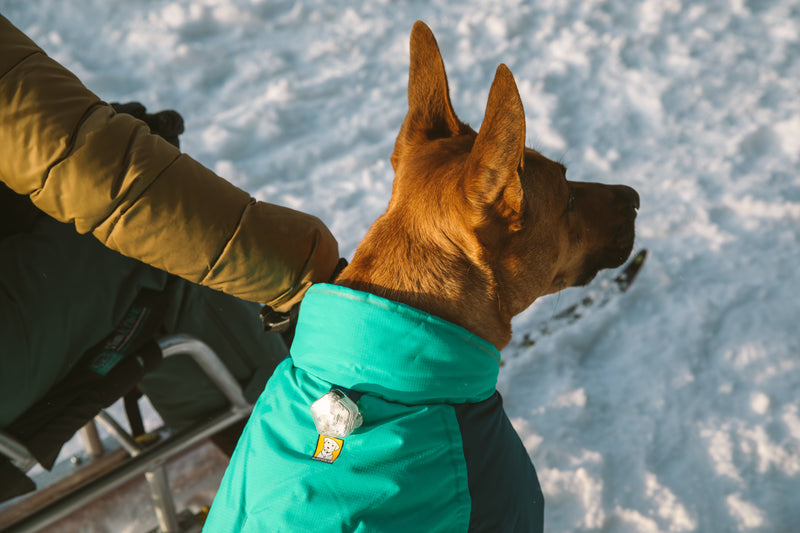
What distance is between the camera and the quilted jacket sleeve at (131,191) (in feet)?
4.78

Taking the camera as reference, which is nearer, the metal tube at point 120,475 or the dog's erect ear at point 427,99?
the dog's erect ear at point 427,99

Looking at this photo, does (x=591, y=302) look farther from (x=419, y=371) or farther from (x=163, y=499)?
(x=163, y=499)

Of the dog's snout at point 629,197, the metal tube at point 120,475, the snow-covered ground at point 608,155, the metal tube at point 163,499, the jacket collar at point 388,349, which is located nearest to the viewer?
the jacket collar at point 388,349

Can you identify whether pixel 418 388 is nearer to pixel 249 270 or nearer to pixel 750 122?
pixel 249 270

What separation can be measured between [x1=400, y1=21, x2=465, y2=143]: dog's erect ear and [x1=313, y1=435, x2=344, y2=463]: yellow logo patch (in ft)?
3.51

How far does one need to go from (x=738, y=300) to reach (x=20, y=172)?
328 centimetres

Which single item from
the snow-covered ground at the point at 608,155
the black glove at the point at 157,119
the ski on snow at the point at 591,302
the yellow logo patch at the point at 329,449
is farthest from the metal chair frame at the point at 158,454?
the ski on snow at the point at 591,302

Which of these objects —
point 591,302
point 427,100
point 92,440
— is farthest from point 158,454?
point 591,302

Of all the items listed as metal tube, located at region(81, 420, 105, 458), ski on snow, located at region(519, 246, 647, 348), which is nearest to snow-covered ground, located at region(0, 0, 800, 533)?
ski on snow, located at region(519, 246, 647, 348)

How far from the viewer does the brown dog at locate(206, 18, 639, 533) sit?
145 cm

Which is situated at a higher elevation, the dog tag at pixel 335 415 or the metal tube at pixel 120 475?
the dog tag at pixel 335 415

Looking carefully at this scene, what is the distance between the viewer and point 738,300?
3146mm

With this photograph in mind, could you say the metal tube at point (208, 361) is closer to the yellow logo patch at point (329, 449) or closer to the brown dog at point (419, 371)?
the brown dog at point (419, 371)

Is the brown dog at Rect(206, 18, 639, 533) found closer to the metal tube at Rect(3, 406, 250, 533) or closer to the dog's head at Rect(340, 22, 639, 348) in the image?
the dog's head at Rect(340, 22, 639, 348)
